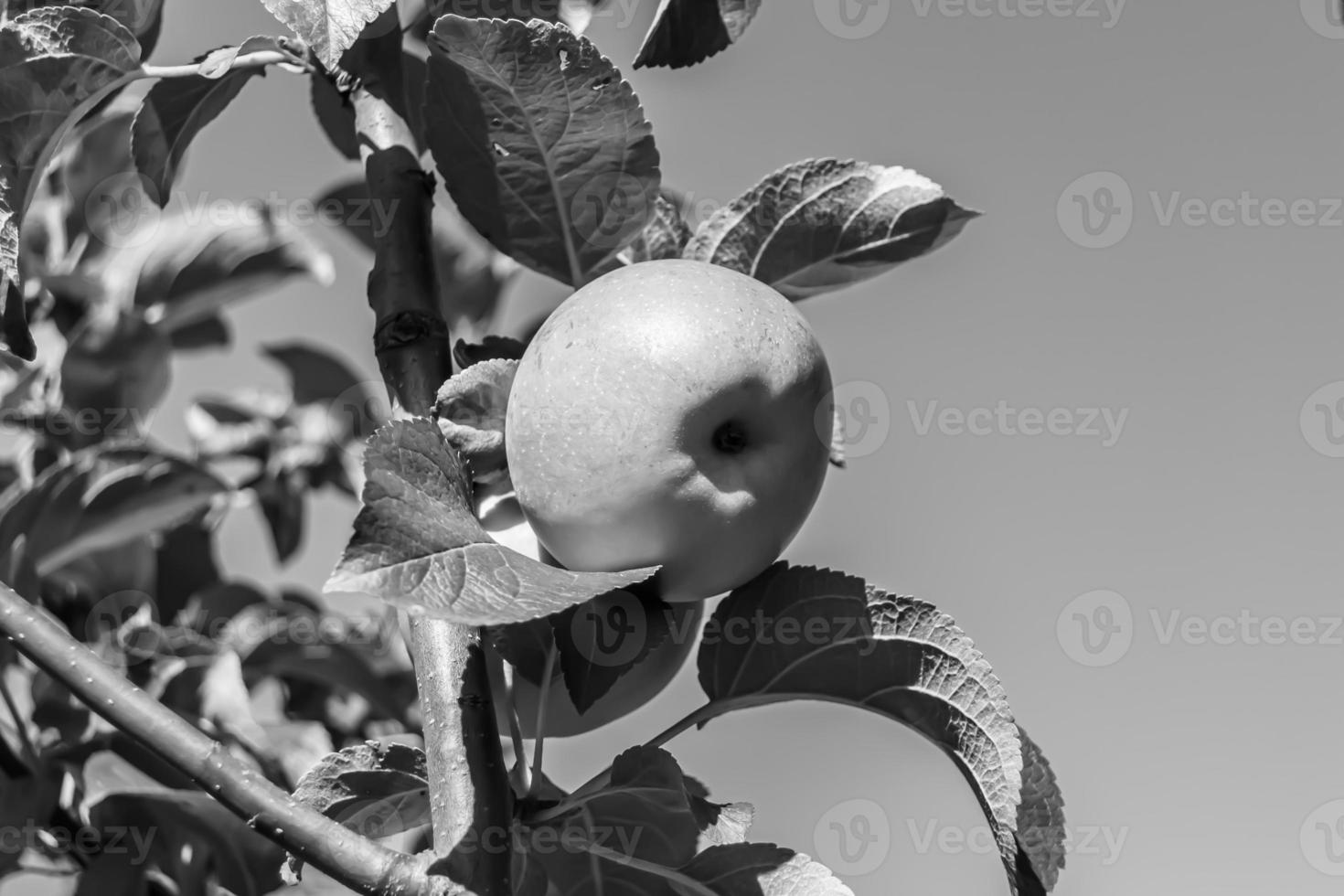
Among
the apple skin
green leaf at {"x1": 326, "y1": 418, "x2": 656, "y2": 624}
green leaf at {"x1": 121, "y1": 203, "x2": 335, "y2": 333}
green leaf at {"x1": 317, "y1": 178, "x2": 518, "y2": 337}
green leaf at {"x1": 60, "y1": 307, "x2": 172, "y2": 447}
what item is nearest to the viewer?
green leaf at {"x1": 326, "y1": 418, "x2": 656, "y2": 624}

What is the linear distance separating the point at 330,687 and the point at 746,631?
138cm

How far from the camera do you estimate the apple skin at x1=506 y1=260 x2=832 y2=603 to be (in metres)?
0.76

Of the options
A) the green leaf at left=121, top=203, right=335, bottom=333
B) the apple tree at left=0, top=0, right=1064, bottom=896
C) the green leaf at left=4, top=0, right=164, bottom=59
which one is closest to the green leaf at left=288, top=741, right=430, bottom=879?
the apple tree at left=0, top=0, right=1064, bottom=896

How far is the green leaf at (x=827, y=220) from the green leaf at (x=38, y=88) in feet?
1.52

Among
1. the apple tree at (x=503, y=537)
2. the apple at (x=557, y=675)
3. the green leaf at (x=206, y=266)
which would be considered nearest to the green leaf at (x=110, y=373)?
the green leaf at (x=206, y=266)

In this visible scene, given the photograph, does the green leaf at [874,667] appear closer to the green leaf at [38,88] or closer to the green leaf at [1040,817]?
the green leaf at [1040,817]

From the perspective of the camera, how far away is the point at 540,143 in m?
0.89

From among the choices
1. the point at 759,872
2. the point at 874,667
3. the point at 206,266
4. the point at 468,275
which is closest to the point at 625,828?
the point at 759,872

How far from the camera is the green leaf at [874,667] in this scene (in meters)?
0.82

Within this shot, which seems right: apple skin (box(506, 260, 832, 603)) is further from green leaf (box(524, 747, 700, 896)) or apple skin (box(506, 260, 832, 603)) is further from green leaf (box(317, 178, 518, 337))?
green leaf (box(317, 178, 518, 337))

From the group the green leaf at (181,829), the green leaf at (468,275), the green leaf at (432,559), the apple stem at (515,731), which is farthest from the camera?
the green leaf at (468,275)

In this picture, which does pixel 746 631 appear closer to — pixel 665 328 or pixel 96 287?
pixel 665 328

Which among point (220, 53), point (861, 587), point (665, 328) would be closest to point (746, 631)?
point (861, 587)

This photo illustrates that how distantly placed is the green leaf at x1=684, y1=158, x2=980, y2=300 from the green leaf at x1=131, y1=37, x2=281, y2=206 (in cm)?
40
